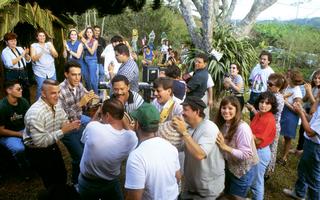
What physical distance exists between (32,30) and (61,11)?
6.33 m

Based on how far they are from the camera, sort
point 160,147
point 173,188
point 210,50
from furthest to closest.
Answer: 1. point 210,50
2. point 173,188
3. point 160,147

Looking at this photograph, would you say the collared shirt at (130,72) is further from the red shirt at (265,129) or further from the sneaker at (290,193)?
the sneaker at (290,193)

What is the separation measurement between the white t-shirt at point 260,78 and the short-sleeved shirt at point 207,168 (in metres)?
3.28

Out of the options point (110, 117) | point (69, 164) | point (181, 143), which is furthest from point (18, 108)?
point (181, 143)

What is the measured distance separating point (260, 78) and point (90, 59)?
409 centimetres

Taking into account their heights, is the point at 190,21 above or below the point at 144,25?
above

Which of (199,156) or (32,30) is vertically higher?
(32,30)

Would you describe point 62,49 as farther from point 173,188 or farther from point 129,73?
point 173,188

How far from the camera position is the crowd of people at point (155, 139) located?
233cm

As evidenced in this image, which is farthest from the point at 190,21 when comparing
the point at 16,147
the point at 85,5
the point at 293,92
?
the point at 85,5

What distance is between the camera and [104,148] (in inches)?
107

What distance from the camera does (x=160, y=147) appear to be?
2.28m

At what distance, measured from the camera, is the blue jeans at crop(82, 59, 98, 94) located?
780 centimetres

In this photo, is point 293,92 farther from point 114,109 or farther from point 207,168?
point 114,109
